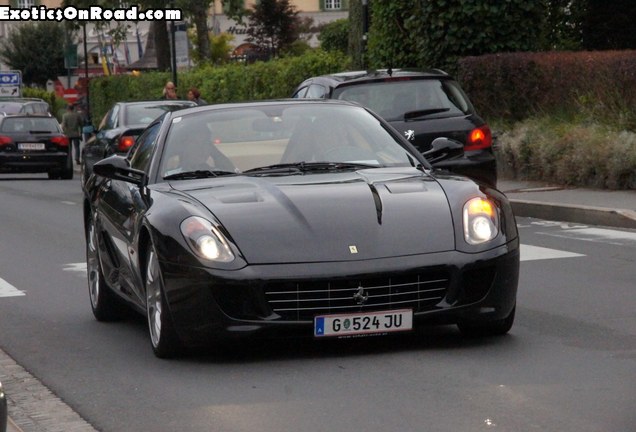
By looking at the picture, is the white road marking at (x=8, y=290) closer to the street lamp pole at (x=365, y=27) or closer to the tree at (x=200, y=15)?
the street lamp pole at (x=365, y=27)

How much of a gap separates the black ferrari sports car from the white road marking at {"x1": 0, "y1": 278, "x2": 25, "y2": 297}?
3166 millimetres

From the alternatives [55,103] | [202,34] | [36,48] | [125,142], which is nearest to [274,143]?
[125,142]

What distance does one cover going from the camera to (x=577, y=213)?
1619 cm

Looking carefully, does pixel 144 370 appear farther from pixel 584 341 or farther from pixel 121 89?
pixel 121 89

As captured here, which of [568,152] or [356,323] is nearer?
[356,323]

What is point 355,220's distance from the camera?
7551 mm

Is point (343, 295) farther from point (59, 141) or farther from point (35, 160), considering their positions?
point (59, 141)

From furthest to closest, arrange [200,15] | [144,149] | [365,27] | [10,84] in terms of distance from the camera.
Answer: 1. [10,84]
2. [200,15]
3. [365,27]
4. [144,149]

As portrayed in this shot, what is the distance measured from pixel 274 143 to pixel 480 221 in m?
1.59

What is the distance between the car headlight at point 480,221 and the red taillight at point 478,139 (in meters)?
8.79

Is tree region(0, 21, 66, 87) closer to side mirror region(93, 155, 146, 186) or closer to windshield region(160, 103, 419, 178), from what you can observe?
side mirror region(93, 155, 146, 186)

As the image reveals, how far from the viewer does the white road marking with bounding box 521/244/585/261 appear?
489 inches

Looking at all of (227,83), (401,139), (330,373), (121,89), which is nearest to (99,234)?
(401,139)

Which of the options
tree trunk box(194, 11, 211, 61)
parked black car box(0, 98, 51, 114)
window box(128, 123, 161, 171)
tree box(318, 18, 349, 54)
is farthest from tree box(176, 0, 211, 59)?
window box(128, 123, 161, 171)
